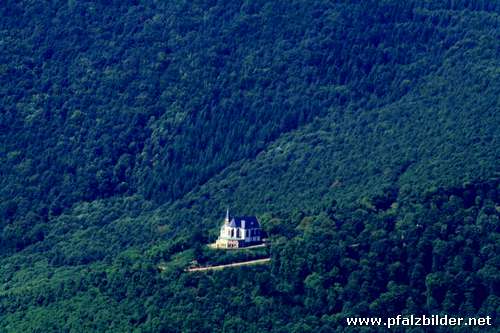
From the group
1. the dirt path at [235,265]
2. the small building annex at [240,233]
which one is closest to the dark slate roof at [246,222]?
the small building annex at [240,233]

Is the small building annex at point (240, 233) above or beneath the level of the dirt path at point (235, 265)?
above

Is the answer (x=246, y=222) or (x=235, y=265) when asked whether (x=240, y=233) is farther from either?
(x=235, y=265)

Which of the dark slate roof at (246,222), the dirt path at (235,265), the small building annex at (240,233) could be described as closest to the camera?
the dirt path at (235,265)

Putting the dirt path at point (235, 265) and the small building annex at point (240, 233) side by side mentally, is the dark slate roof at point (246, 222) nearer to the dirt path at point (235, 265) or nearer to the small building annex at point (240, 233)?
the small building annex at point (240, 233)

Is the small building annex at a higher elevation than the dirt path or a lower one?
higher

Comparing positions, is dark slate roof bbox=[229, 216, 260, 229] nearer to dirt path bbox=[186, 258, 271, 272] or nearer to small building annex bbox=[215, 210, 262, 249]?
small building annex bbox=[215, 210, 262, 249]

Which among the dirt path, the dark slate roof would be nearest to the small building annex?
the dark slate roof

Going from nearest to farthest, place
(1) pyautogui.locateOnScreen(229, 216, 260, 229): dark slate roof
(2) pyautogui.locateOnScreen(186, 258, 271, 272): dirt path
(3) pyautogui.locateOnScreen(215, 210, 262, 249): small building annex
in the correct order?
(2) pyautogui.locateOnScreen(186, 258, 271, 272): dirt path < (3) pyautogui.locateOnScreen(215, 210, 262, 249): small building annex < (1) pyautogui.locateOnScreen(229, 216, 260, 229): dark slate roof

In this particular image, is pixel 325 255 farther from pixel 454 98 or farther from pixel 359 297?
pixel 454 98

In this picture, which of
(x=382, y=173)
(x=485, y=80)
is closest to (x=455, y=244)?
(x=382, y=173)
